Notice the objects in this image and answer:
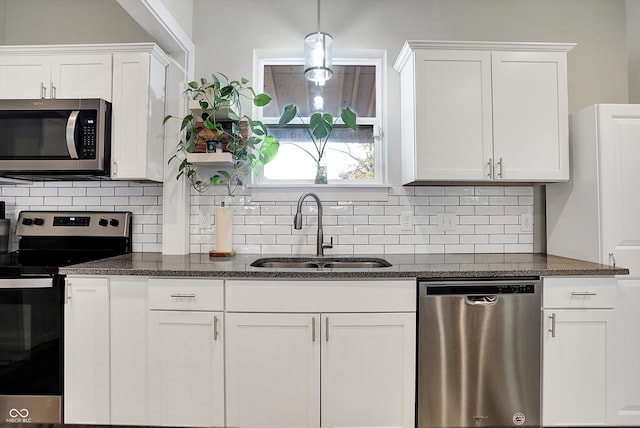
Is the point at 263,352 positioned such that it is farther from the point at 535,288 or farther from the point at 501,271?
the point at 535,288

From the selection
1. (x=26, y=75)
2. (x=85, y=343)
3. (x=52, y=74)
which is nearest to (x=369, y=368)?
(x=85, y=343)

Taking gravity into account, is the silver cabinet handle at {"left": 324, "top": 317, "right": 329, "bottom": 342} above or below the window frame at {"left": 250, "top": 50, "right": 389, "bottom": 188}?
below

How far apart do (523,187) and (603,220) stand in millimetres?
587

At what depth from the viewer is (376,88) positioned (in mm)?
2701

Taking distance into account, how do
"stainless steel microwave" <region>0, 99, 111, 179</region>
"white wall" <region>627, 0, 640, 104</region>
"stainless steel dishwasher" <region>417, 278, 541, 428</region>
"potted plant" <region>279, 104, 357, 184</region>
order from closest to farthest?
"stainless steel dishwasher" <region>417, 278, 541, 428</region> → "stainless steel microwave" <region>0, 99, 111, 179</region> → "potted plant" <region>279, 104, 357, 184</region> → "white wall" <region>627, 0, 640, 104</region>

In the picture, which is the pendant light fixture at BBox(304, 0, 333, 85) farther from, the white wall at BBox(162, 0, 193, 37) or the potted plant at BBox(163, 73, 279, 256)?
the white wall at BBox(162, 0, 193, 37)

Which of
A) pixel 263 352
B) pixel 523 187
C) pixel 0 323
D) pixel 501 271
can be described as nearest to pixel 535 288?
pixel 501 271

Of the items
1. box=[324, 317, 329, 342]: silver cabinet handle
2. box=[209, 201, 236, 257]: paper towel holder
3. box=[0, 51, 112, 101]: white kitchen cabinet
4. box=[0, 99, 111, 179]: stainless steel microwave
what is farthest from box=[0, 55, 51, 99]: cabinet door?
box=[324, 317, 329, 342]: silver cabinet handle

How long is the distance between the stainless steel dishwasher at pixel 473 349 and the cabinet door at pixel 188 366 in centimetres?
102

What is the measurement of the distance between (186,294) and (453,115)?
1.81m

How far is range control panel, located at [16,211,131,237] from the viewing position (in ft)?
8.50

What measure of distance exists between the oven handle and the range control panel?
69 centimetres

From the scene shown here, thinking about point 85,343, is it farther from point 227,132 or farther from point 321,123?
point 321,123

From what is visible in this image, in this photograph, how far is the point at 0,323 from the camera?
1.93 metres
